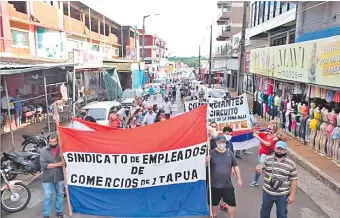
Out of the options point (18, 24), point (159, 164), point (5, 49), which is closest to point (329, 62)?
point (159, 164)

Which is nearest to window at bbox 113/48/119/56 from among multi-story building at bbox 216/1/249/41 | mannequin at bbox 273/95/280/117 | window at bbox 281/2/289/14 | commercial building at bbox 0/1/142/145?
commercial building at bbox 0/1/142/145

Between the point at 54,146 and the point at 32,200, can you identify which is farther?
the point at 32,200

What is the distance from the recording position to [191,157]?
5.66 metres

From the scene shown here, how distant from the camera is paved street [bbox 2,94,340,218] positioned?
676 cm

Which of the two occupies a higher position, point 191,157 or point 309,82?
point 309,82

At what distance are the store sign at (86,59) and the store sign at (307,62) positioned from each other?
965 cm

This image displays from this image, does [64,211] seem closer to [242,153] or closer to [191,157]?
[191,157]

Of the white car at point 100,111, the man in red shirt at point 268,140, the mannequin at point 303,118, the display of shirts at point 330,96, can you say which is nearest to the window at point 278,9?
the mannequin at point 303,118

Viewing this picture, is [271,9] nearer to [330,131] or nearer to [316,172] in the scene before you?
[330,131]

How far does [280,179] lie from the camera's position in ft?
17.4

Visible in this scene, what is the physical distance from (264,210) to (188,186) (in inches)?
53.3

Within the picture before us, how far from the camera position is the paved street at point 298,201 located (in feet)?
22.2

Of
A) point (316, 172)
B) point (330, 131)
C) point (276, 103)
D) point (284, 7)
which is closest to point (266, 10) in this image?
point (284, 7)

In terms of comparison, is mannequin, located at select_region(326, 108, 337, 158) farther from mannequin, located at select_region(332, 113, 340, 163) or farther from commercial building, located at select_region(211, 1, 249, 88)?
commercial building, located at select_region(211, 1, 249, 88)
